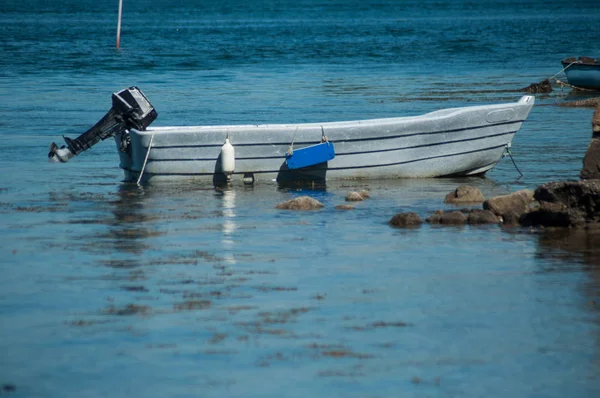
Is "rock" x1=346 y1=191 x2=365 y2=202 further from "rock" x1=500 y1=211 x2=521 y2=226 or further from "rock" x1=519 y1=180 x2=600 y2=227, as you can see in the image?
"rock" x1=519 y1=180 x2=600 y2=227

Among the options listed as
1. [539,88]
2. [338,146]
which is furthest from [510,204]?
[539,88]

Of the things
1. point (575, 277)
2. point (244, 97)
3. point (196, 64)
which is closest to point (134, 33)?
point (196, 64)

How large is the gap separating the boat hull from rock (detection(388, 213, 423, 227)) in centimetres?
354

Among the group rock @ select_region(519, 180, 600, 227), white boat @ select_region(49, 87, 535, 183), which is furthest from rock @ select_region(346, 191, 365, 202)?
rock @ select_region(519, 180, 600, 227)

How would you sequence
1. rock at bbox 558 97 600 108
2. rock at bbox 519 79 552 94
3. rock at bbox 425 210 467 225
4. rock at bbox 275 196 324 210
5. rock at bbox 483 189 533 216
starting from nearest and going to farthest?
rock at bbox 425 210 467 225 → rock at bbox 483 189 533 216 → rock at bbox 275 196 324 210 → rock at bbox 558 97 600 108 → rock at bbox 519 79 552 94

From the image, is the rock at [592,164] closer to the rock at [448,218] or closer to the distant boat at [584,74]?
the rock at [448,218]

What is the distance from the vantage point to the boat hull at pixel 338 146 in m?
15.8

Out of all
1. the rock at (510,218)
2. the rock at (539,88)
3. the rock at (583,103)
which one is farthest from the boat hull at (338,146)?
the rock at (539,88)

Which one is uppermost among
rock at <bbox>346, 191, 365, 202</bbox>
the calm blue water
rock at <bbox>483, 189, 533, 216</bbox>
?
rock at <bbox>346, 191, 365, 202</bbox>

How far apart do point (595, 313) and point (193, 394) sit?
3.62 metres

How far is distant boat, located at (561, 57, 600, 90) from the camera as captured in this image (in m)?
32.2

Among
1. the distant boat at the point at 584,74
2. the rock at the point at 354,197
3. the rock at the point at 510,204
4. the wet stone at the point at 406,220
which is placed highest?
the distant boat at the point at 584,74

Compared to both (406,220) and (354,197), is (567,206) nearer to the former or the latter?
(406,220)

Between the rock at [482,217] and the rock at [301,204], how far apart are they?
7.36 feet
